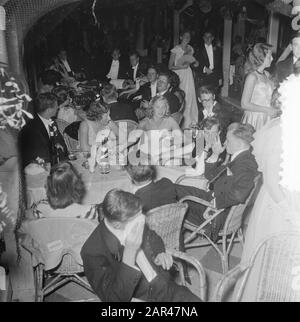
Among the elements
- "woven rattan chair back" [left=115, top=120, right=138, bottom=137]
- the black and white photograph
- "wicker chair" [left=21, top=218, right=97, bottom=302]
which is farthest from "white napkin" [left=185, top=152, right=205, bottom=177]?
"wicker chair" [left=21, top=218, right=97, bottom=302]

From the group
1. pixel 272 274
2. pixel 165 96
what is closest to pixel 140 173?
pixel 165 96

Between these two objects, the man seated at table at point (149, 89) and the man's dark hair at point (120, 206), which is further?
the man seated at table at point (149, 89)

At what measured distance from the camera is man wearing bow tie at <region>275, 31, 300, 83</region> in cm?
228

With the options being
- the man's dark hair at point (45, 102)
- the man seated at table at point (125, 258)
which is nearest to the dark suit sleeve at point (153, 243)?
the man seated at table at point (125, 258)

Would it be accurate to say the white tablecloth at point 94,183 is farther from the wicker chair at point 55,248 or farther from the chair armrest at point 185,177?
the wicker chair at point 55,248

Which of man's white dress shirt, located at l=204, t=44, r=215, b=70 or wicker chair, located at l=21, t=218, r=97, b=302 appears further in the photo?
man's white dress shirt, located at l=204, t=44, r=215, b=70

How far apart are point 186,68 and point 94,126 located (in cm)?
84

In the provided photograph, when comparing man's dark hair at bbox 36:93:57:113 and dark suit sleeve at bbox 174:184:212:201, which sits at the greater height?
man's dark hair at bbox 36:93:57:113

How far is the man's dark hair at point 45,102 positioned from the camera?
2.38m

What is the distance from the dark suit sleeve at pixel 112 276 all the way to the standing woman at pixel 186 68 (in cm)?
130

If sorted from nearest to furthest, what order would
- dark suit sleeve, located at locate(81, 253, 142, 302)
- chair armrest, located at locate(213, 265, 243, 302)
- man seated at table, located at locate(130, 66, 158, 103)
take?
1. chair armrest, located at locate(213, 265, 243, 302)
2. dark suit sleeve, located at locate(81, 253, 142, 302)
3. man seated at table, located at locate(130, 66, 158, 103)

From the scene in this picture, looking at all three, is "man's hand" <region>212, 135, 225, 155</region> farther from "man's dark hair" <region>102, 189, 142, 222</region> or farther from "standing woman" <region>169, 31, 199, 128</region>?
"man's dark hair" <region>102, 189, 142, 222</region>

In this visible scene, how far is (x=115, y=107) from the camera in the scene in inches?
115

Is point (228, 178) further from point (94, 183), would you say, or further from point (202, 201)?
point (94, 183)
